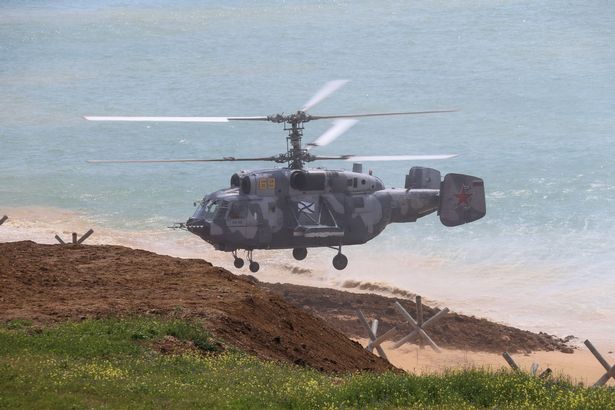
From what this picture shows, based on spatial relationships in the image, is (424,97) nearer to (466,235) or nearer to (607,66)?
(607,66)

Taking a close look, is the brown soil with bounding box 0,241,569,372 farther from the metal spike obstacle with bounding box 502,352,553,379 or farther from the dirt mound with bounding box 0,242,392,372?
the metal spike obstacle with bounding box 502,352,553,379

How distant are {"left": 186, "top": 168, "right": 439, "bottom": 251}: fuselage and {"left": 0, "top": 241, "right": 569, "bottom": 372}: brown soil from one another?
808 cm

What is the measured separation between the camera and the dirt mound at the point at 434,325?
3878 centimetres

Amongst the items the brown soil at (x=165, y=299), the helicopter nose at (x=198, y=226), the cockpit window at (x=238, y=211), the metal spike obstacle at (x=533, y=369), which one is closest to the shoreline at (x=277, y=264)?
the cockpit window at (x=238, y=211)

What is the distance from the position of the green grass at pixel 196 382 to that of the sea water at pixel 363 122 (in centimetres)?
2320

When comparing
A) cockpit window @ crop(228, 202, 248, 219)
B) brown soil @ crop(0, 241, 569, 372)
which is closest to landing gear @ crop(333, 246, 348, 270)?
cockpit window @ crop(228, 202, 248, 219)

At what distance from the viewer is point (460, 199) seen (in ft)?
145

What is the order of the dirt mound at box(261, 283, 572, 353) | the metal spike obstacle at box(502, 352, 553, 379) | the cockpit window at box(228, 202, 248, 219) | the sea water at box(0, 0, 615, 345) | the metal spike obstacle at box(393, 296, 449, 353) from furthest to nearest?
the sea water at box(0, 0, 615, 345)
the cockpit window at box(228, 202, 248, 219)
the dirt mound at box(261, 283, 572, 353)
the metal spike obstacle at box(393, 296, 449, 353)
the metal spike obstacle at box(502, 352, 553, 379)

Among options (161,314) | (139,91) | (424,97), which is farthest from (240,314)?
(139,91)

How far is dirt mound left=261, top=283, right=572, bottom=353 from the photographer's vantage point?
127 ft

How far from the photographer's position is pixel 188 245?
5850 centimetres

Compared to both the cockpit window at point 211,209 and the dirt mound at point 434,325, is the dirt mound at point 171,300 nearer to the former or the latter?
the cockpit window at point 211,209

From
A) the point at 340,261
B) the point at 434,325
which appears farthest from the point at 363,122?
the point at 434,325

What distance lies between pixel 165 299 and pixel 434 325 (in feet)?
45.5
